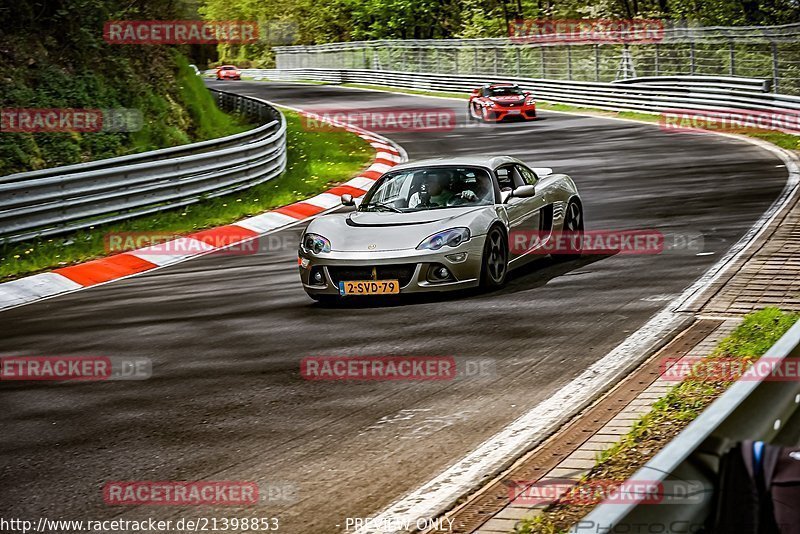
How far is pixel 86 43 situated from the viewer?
19547 millimetres

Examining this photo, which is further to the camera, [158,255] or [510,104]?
[510,104]

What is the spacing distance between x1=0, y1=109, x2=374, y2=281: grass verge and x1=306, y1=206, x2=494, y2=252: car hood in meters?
4.86

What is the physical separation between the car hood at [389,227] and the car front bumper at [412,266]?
0.32 feet

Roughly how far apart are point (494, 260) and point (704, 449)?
698cm

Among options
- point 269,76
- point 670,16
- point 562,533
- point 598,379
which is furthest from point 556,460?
point 269,76

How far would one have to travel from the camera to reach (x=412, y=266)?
973 cm

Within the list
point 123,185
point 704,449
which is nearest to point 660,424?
point 704,449

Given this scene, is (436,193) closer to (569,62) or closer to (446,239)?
(446,239)

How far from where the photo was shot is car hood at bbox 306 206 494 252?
9.93 meters

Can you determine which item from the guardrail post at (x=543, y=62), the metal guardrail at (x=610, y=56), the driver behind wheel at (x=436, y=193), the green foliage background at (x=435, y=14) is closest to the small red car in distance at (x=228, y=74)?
the green foliage background at (x=435, y=14)

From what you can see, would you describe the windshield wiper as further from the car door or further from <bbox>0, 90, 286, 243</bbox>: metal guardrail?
<bbox>0, 90, 286, 243</bbox>: metal guardrail

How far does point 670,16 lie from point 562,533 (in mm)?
45076

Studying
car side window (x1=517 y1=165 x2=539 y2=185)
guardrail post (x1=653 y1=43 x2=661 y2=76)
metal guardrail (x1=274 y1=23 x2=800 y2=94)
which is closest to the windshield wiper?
car side window (x1=517 y1=165 x2=539 y2=185)

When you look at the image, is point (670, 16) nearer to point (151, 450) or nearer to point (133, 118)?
point (133, 118)
